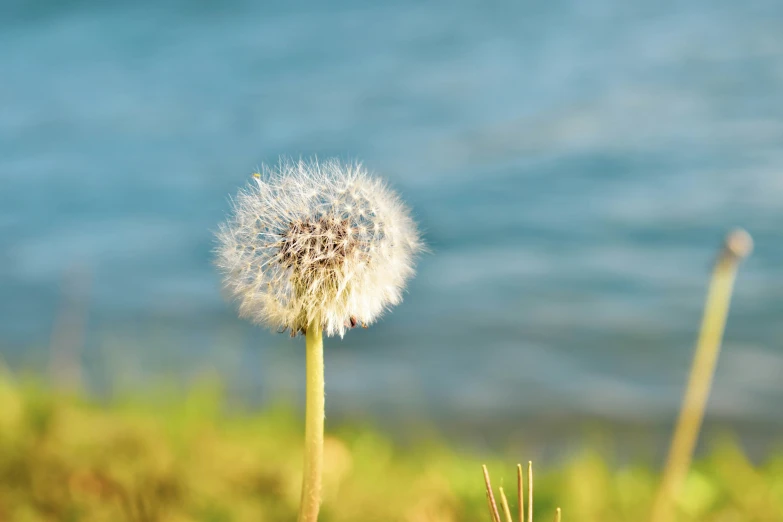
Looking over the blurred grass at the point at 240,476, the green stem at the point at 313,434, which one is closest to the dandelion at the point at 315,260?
the green stem at the point at 313,434

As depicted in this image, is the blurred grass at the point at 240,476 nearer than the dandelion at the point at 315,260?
No

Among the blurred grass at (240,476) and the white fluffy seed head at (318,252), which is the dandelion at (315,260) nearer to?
the white fluffy seed head at (318,252)

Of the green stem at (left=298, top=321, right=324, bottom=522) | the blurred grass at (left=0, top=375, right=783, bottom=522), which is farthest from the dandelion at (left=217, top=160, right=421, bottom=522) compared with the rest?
the blurred grass at (left=0, top=375, right=783, bottom=522)

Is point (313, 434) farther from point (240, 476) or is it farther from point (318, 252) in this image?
point (240, 476)

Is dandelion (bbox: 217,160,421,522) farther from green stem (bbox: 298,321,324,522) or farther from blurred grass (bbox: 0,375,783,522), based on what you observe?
Result: blurred grass (bbox: 0,375,783,522)

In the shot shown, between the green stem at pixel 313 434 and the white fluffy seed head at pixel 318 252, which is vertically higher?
the white fluffy seed head at pixel 318 252

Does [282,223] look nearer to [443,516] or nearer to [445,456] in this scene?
[443,516]
